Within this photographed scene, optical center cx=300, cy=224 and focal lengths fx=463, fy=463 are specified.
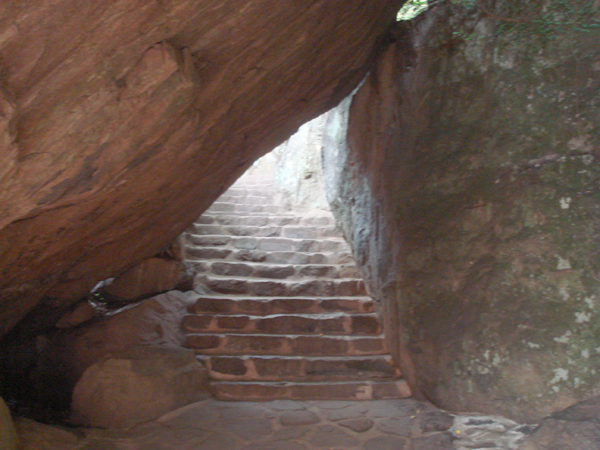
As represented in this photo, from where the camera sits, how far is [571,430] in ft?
8.54

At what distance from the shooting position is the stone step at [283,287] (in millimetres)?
5680

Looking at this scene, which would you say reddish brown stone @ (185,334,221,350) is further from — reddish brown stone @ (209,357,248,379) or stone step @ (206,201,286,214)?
stone step @ (206,201,286,214)

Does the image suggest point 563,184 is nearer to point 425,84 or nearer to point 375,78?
point 425,84

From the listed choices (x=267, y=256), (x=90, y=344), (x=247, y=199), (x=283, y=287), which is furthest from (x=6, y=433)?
(x=247, y=199)

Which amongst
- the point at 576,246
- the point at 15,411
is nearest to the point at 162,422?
the point at 15,411

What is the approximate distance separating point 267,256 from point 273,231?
0.88m

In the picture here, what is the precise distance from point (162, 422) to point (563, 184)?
11.5 feet

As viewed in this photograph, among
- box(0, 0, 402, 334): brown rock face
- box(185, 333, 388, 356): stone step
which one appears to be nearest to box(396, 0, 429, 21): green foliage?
box(0, 0, 402, 334): brown rock face

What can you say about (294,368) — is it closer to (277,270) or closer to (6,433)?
(277,270)

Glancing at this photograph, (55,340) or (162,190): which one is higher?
(162,190)

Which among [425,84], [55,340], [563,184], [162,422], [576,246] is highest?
[425,84]

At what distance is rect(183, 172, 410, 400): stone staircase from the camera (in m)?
4.43

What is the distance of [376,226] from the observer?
16.7 feet

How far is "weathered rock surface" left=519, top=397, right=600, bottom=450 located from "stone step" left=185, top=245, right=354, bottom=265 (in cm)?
367
